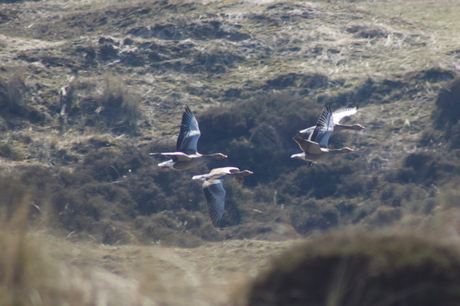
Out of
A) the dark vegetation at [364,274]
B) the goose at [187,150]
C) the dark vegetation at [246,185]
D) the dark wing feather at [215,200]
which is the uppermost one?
the dark vegetation at [364,274]

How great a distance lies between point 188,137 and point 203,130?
24.0ft

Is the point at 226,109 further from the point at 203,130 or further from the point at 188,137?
the point at 188,137

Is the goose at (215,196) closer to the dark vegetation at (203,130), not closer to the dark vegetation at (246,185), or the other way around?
the dark vegetation at (203,130)

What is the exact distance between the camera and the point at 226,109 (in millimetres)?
26484

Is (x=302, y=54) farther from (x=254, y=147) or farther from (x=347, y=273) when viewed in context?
(x=347, y=273)

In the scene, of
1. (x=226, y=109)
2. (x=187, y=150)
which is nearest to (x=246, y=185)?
(x=226, y=109)

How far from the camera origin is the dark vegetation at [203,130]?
2156 cm

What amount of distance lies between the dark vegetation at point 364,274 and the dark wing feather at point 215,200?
32.2 feet

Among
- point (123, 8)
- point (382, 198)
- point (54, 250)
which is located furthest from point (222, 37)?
point (54, 250)

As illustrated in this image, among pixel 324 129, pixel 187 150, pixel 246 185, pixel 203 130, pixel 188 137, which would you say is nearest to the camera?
pixel 187 150

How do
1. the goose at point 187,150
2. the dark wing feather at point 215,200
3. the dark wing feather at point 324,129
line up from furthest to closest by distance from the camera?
the dark wing feather at point 324,129, the goose at point 187,150, the dark wing feather at point 215,200

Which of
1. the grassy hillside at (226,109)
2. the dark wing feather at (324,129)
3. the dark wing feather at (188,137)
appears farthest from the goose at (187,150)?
the dark wing feather at (324,129)

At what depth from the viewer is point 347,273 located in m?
6.10

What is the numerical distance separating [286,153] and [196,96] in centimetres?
494
